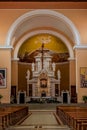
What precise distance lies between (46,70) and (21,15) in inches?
318

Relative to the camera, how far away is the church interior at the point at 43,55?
25406mm

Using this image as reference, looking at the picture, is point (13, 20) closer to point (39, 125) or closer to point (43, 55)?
point (43, 55)

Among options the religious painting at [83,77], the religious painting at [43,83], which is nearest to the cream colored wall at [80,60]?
the religious painting at [83,77]

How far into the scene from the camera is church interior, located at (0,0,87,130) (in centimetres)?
2541

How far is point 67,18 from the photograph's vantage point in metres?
25.5

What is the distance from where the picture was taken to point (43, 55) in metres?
32.6

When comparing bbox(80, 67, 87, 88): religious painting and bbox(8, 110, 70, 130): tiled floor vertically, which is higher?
bbox(80, 67, 87, 88): religious painting

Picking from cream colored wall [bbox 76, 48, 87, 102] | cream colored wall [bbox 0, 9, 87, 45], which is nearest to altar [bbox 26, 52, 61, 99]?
cream colored wall [bbox 76, 48, 87, 102]

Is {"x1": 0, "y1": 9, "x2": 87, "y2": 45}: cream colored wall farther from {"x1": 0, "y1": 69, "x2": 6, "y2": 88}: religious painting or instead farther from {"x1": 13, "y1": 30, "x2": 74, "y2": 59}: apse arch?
{"x1": 13, "y1": 30, "x2": 74, "y2": 59}: apse arch

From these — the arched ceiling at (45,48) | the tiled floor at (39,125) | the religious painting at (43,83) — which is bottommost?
the tiled floor at (39,125)

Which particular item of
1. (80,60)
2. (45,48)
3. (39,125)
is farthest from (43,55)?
(39,125)

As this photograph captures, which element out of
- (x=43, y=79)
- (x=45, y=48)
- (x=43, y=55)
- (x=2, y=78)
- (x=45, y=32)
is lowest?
(x=2, y=78)

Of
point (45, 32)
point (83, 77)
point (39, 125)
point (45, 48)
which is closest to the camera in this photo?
point (39, 125)

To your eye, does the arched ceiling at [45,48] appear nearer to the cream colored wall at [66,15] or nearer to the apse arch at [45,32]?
the apse arch at [45,32]
